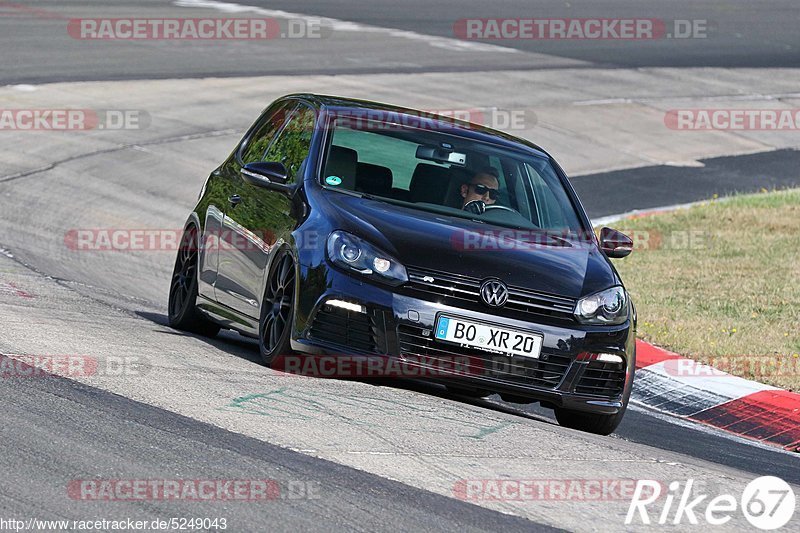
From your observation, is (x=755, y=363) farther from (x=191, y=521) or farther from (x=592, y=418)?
(x=191, y=521)

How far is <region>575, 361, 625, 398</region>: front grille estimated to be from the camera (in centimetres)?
789

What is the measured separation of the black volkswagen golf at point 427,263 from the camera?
762 centimetres

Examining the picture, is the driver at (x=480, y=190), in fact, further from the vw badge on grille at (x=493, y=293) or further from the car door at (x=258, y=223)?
the vw badge on grille at (x=493, y=293)

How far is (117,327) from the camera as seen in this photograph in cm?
907

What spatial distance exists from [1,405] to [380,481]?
1.72 meters

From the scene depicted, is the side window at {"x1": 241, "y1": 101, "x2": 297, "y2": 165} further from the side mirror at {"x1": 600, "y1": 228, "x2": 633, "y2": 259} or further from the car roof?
the side mirror at {"x1": 600, "y1": 228, "x2": 633, "y2": 259}

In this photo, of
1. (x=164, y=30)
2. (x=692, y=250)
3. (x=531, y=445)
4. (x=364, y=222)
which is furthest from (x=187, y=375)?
(x=164, y=30)

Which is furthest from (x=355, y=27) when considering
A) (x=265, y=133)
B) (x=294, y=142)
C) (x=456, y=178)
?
(x=456, y=178)

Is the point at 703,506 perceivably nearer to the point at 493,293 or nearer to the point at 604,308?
the point at 493,293

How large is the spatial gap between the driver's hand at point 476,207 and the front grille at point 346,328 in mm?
1373

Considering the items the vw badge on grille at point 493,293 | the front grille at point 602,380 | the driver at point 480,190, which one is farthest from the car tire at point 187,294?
the front grille at point 602,380

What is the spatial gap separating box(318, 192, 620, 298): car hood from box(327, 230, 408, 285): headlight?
5cm

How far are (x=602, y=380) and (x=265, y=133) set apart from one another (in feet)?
10.5

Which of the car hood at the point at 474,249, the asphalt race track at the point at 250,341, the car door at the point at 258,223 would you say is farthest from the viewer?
the car door at the point at 258,223
